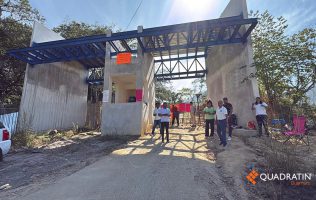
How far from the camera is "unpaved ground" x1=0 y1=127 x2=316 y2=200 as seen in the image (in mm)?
2754

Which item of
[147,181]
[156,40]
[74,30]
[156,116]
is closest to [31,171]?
[147,181]

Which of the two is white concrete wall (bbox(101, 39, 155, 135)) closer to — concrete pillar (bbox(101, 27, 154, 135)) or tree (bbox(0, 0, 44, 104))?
concrete pillar (bbox(101, 27, 154, 135))

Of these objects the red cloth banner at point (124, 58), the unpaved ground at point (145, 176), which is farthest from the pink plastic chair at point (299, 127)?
the red cloth banner at point (124, 58)

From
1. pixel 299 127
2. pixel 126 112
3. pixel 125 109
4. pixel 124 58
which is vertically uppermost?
pixel 124 58

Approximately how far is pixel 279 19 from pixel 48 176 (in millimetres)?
11170

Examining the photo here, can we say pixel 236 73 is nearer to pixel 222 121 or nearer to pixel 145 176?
pixel 222 121

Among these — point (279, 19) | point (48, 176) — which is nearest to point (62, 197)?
point (48, 176)

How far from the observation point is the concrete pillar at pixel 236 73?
7.57 metres

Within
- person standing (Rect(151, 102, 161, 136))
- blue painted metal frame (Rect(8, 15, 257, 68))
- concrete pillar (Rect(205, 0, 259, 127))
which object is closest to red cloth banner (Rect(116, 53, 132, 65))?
blue painted metal frame (Rect(8, 15, 257, 68))

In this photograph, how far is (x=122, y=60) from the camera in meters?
9.03

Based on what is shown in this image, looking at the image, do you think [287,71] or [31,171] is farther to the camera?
[287,71]

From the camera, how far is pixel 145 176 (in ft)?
11.3

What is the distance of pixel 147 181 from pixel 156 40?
27.2 feet

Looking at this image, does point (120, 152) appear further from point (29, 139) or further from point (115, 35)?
point (115, 35)
